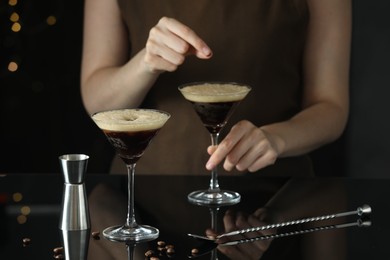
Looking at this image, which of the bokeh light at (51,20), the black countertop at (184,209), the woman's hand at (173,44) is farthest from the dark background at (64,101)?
the woman's hand at (173,44)

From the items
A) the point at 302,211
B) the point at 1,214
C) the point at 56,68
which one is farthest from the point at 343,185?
the point at 56,68

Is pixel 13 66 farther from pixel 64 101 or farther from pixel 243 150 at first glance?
pixel 243 150

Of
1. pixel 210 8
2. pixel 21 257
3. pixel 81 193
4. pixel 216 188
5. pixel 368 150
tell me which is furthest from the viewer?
pixel 368 150

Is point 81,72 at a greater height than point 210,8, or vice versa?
point 210,8

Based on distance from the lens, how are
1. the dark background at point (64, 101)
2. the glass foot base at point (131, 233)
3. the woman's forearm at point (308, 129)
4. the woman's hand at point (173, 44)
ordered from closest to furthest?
the glass foot base at point (131, 233)
the woman's hand at point (173, 44)
the woman's forearm at point (308, 129)
the dark background at point (64, 101)

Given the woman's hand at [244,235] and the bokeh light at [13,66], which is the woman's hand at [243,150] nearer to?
the woman's hand at [244,235]

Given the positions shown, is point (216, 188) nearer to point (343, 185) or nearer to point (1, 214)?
point (343, 185)

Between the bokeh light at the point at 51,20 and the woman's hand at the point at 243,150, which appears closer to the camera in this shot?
the woman's hand at the point at 243,150
